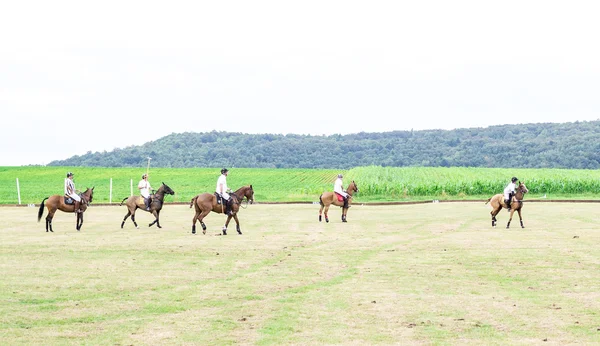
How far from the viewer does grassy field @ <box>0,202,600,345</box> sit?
10.9m

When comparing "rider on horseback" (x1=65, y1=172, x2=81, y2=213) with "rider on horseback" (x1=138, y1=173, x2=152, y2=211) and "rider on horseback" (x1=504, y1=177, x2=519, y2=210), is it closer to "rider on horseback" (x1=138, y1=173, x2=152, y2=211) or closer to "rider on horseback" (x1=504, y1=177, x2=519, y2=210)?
"rider on horseback" (x1=138, y1=173, x2=152, y2=211)

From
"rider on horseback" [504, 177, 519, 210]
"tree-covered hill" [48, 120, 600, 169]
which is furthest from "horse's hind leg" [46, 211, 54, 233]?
"tree-covered hill" [48, 120, 600, 169]

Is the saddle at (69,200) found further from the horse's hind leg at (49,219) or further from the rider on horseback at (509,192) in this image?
the rider on horseback at (509,192)

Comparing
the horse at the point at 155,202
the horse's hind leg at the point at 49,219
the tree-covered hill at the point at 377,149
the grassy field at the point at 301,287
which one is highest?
the tree-covered hill at the point at 377,149

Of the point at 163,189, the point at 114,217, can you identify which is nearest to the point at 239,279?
the point at 163,189

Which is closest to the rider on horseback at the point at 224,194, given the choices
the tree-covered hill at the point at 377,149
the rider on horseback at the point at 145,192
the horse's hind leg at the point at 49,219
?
the rider on horseback at the point at 145,192

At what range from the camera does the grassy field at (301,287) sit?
35.9 ft

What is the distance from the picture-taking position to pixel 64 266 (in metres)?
17.9

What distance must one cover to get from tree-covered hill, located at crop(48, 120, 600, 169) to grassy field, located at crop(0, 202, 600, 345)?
397 ft

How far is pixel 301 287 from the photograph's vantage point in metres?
15.0

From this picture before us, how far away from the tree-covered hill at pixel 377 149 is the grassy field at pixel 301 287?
4760 inches

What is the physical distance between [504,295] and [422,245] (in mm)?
9110

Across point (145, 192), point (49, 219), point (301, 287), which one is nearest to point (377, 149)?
point (145, 192)

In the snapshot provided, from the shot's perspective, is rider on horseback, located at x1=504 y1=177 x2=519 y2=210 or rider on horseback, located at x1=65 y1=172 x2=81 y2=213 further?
rider on horseback, located at x1=504 y1=177 x2=519 y2=210
